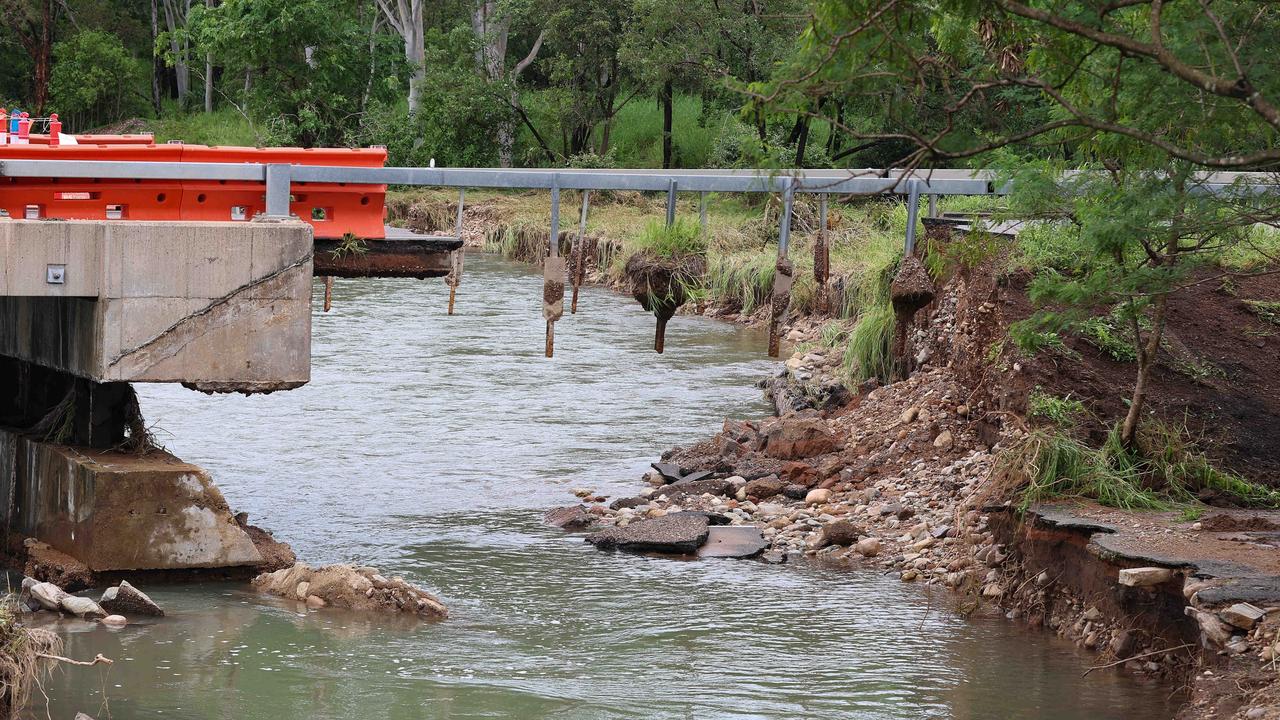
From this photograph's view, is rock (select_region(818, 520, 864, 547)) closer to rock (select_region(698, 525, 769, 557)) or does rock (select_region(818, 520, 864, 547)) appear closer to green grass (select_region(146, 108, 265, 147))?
rock (select_region(698, 525, 769, 557))

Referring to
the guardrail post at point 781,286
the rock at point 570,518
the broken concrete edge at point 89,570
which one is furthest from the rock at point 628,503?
the broken concrete edge at point 89,570

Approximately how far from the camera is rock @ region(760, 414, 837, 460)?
1653 cm

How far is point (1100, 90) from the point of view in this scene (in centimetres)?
955

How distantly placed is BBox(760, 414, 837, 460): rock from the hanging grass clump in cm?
330

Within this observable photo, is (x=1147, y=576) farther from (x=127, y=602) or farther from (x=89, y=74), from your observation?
(x=89, y=74)

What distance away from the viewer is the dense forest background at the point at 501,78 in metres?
37.9

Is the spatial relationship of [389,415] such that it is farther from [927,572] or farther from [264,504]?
[927,572]

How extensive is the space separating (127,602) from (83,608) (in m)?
0.31

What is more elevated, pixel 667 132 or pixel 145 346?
pixel 667 132

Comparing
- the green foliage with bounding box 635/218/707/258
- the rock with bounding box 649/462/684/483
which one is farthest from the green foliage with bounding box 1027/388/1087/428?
the rock with bounding box 649/462/684/483

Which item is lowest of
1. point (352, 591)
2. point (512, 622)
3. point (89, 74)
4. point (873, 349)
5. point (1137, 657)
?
point (512, 622)

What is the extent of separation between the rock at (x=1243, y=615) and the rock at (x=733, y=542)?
5057 millimetres

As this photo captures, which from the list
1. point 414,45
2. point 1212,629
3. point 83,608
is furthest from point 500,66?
point 1212,629

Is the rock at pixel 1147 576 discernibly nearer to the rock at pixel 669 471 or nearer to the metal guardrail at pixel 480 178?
the metal guardrail at pixel 480 178
